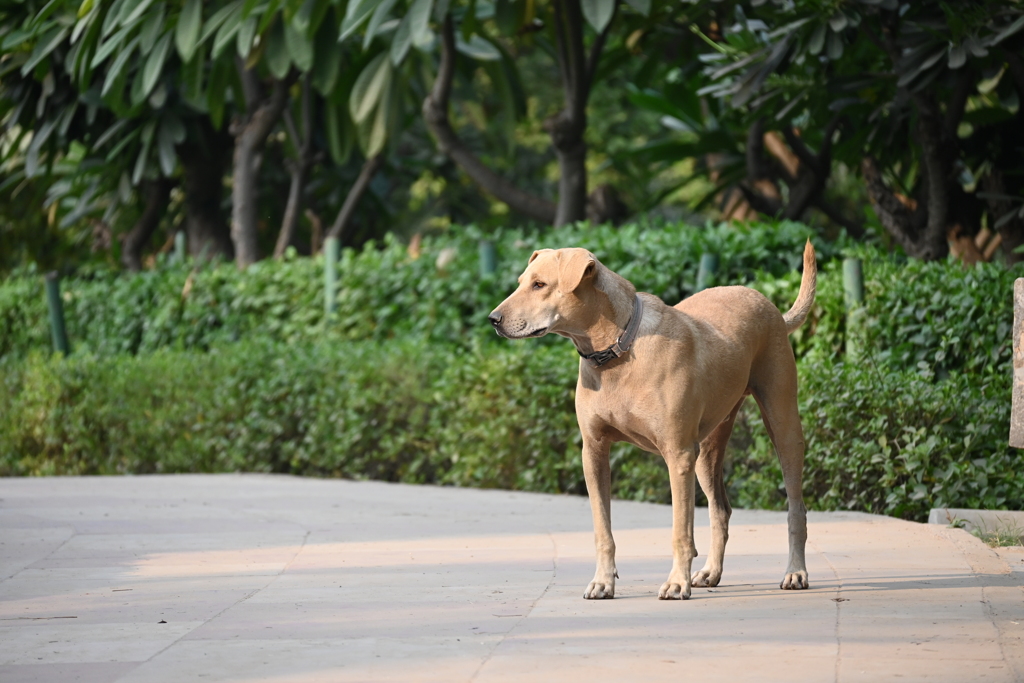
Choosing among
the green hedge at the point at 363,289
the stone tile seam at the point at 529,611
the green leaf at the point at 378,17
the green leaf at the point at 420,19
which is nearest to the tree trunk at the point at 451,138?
the green hedge at the point at 363,289

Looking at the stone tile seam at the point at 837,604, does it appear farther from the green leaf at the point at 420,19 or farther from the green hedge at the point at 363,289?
the green leaf at the point at 420,19

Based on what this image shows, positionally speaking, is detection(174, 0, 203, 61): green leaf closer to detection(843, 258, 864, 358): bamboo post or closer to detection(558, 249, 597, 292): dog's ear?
detection(843, 258, 864, 358): bamboo post

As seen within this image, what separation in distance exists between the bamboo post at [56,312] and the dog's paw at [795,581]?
10.6 m

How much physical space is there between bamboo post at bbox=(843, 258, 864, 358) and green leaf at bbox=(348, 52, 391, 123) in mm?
6259

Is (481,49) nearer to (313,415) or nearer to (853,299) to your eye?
(313,415)

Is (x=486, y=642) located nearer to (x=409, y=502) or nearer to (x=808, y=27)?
(x=409, y=502)

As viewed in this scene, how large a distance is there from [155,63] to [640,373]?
838 centimetres

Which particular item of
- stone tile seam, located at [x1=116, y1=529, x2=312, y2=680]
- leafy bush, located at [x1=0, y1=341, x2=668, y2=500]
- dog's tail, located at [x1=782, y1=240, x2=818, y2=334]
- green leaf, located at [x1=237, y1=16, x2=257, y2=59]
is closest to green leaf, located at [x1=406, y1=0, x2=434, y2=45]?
green leaf, located at [x1=237, y1=16, x2=257, y2=59]

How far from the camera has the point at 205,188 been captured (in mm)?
16422

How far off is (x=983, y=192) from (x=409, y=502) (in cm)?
519

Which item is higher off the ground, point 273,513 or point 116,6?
point 116,6

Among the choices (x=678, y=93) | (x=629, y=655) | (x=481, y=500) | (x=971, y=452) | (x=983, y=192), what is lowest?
(x=481, y=500)

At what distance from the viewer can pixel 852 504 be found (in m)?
7.19

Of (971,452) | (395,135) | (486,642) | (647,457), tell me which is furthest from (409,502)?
(395,135)
